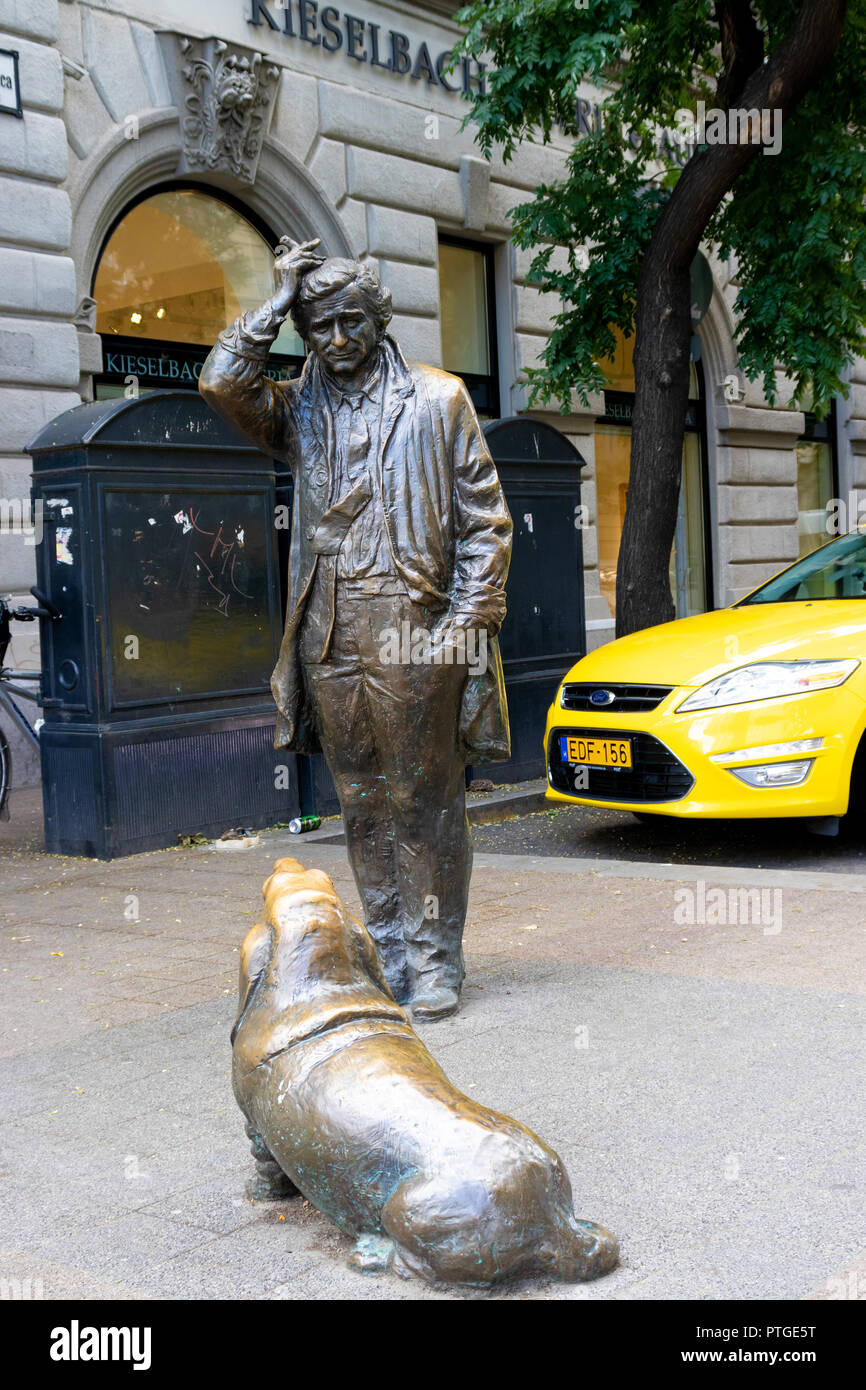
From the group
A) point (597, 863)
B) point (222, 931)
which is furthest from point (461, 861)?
point (597, 863)

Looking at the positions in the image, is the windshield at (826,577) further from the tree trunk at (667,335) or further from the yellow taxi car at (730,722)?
the tree trunk at (667,335)

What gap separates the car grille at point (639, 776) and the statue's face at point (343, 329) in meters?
3.38

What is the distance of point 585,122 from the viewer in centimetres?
1638

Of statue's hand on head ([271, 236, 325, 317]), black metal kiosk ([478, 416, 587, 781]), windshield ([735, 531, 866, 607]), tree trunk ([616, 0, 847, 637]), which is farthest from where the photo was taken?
tree trunk ([616, 0, 847, 637])

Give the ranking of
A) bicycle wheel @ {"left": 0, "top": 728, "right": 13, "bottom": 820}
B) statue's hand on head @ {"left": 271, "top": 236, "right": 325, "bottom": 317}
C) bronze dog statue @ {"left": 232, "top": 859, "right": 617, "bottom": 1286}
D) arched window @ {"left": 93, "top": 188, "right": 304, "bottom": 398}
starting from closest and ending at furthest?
bronze dog statue @ {"left": 232, "top": 859, "right": 617, "bottom": 1286} < statue's hand on head @ {"left": 271, "top": 236, "right": 325, "bottom": 317} < bicycle wheel @ {"left": 0, "top": 728, "right": 13, "bottom": 820} < arched window @ {"left": 93, "top": 188, "right": 304, "bottom": 398}

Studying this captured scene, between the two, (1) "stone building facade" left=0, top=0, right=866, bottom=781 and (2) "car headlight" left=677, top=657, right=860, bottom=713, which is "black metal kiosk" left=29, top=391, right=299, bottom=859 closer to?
(2) "car headlight" left=677, top=657, right=860, bottom=713

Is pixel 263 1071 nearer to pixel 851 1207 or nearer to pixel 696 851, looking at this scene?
pixel 851 1207

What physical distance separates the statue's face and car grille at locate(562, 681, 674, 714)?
11.2 feet

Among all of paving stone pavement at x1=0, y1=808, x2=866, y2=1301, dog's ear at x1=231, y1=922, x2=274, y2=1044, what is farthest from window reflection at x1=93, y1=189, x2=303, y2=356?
dog's ear at x1=231, y1=922, x2=274, y2=1044

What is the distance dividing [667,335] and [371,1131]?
28.9 ft

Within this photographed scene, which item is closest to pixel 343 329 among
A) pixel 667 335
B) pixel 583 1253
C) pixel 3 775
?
pixel 583 1253

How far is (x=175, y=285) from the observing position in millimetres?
12836

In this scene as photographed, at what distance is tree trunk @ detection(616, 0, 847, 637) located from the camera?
Result: 10445 millimetres

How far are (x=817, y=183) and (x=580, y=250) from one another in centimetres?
548
